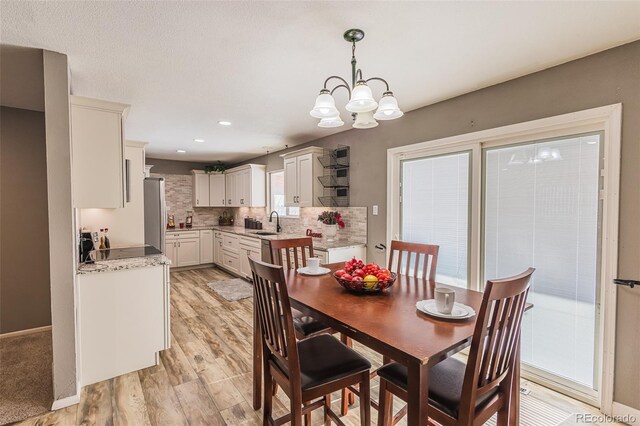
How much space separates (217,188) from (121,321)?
4.77 meters

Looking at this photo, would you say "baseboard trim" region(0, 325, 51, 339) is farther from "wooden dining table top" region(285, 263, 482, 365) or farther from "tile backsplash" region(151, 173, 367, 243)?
"tile backsplash" region(151, 173, 367, 243)

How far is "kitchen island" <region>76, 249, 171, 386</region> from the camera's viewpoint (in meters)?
2.35

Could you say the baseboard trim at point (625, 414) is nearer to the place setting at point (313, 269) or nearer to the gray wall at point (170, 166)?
the place setting at point (313, 269)

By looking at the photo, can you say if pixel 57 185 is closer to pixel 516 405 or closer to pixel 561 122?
pixel 516 405

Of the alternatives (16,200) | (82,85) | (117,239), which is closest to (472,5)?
(82,85)

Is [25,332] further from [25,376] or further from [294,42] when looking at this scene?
[294,42]

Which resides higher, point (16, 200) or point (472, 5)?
point (472, 5)

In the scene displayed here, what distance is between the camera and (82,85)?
2.60 metres

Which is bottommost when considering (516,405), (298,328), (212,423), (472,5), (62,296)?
(212,423)

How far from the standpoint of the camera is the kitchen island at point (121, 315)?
2.35m

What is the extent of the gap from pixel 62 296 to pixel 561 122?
369 centimetres

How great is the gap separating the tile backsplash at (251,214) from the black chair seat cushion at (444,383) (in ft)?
7.68

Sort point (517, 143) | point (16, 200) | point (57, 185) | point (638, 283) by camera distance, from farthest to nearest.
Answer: point (16, 200)
point (517, 143)
point (57, 185)
point (638, 283)

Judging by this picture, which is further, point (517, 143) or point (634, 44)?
point (517, 143)
